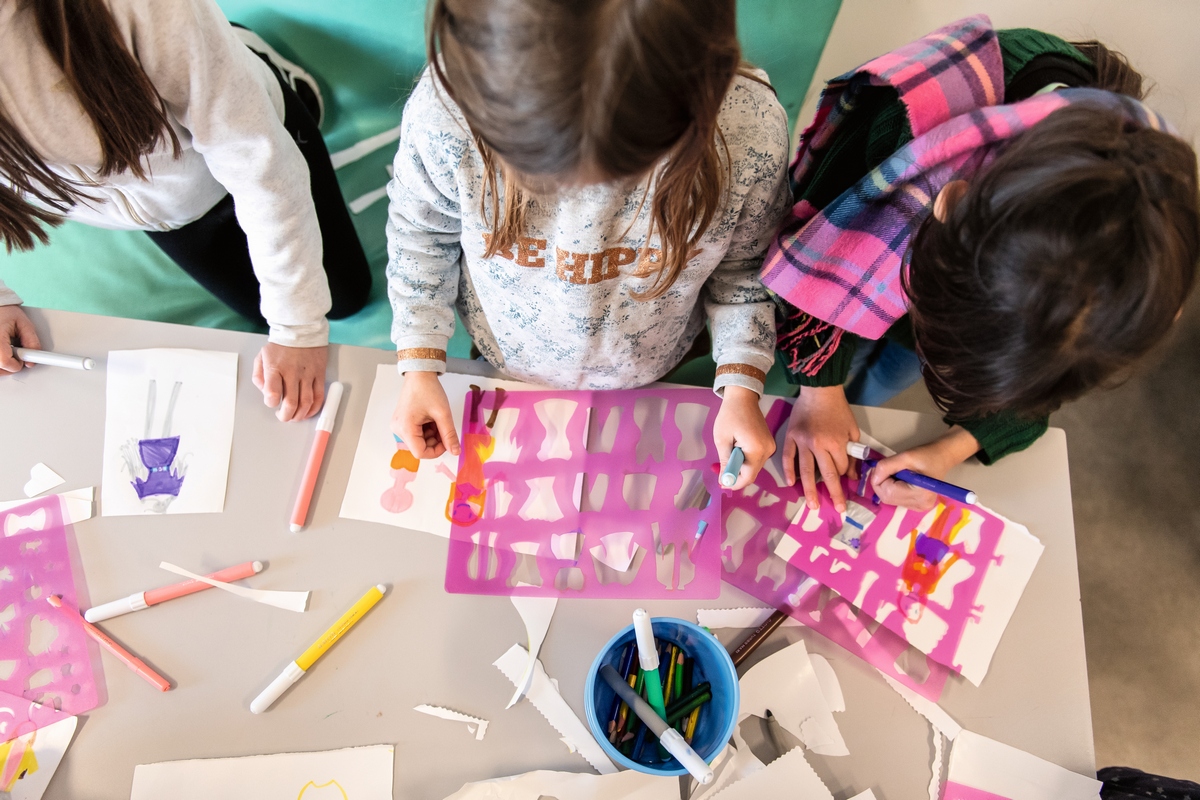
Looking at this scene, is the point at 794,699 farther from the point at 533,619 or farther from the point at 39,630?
the point at 39,630

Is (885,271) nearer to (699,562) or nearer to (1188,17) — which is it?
(699,562)

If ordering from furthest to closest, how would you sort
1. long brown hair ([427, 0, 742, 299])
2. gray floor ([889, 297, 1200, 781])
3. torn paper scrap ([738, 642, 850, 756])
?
1. gray floor ([889, 297, 1200, 781])
2. torn paper scrap ([738, 642, 850, 756])
3. long brown hair ([427, 0, 742, 299])

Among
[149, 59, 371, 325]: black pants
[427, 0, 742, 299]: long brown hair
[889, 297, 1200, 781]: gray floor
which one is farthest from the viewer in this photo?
[889, 297, 1200, 781]: gray floor

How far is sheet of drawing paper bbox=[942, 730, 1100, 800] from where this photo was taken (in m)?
0.52

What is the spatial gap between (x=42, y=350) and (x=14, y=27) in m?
0.28

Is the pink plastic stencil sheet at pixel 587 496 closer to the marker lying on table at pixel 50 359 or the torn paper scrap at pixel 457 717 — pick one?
the torn paper scrap at pixel 457 717

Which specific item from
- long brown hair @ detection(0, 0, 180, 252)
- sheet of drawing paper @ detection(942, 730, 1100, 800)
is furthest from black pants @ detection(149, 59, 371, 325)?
sheet of drawing paper @ detection(942, 730, 1100, 800)

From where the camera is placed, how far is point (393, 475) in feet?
A: 1.94

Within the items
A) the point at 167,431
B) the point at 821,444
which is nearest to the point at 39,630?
the point at 167,431

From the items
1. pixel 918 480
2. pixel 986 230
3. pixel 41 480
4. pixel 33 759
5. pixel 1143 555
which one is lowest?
pixel 1143 555

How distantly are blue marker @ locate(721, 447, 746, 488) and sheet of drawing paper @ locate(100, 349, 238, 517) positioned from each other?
43 cm

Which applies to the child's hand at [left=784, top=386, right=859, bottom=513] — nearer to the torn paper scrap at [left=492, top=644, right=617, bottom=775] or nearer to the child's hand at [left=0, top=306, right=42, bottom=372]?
the torn paper scrap at [left=492, top=644, right=617, bottom=775]

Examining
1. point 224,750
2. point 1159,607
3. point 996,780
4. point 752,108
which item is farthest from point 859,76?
point 1159,607

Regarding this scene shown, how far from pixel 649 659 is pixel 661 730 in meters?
0.05
